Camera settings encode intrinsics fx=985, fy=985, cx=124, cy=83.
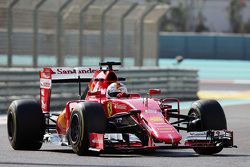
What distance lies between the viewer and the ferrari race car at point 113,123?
12.0 meters

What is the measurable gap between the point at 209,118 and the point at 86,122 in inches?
65.8

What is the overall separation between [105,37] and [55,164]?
630 inches

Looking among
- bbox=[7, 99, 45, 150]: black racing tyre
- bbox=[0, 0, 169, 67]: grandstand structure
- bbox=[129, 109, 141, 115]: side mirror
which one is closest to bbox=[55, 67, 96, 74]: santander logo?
bbox=[7, 99, 45, 150]: black racing tyre

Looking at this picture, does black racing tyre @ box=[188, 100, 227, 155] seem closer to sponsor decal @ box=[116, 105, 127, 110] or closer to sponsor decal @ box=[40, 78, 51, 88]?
sponsor decal @ box=[116, 105, 127, 110]

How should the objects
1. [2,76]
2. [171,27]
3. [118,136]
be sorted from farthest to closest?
[171,27] < [2,76] < [118,136]

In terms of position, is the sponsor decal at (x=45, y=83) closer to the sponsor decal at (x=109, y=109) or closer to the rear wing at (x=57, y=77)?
the rear wing at (x=57, y=77)

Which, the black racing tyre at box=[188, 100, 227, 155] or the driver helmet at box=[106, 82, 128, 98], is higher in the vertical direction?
the driver helmet at box=[106, 82, 128, 98]

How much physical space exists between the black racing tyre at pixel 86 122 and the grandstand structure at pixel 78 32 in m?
11.5

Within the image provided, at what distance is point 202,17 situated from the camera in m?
81.9

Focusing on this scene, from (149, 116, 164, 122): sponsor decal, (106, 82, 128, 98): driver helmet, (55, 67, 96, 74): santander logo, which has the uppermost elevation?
(55, 67, 96, 74): santander logo

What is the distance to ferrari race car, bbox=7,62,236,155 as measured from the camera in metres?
12.0

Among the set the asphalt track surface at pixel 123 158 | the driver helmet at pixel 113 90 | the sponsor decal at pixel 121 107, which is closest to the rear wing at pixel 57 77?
the asphalt track surface at pixel 123 158

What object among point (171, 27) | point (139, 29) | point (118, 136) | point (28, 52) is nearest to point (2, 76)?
point (28, 52)

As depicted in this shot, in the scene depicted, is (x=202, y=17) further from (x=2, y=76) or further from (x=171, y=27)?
(x=2, y=76)
